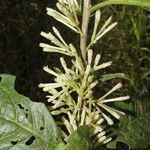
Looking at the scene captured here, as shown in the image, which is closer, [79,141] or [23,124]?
[79,141]

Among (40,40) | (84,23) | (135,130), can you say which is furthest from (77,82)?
(40,40)

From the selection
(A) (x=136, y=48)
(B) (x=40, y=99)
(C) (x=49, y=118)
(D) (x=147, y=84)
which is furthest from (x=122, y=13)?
(C) (x=49, y=118)

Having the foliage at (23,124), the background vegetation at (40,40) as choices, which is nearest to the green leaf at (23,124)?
the foliage at (23,124)

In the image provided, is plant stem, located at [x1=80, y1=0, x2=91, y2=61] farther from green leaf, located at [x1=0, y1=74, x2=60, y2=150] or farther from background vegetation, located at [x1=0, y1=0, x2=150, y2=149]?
background vegetation, located at [x1=0, y1=0, x2=150, y2=149]

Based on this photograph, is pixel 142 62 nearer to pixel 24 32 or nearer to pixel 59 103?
pixel 24 32

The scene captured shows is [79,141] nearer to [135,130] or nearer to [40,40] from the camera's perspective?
[135,130]

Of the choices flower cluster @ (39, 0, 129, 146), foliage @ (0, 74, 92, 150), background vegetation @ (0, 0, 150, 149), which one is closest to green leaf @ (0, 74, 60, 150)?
foliage @ (0, 74, 92, 150)

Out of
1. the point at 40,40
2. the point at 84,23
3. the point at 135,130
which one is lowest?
the point at 135,130
